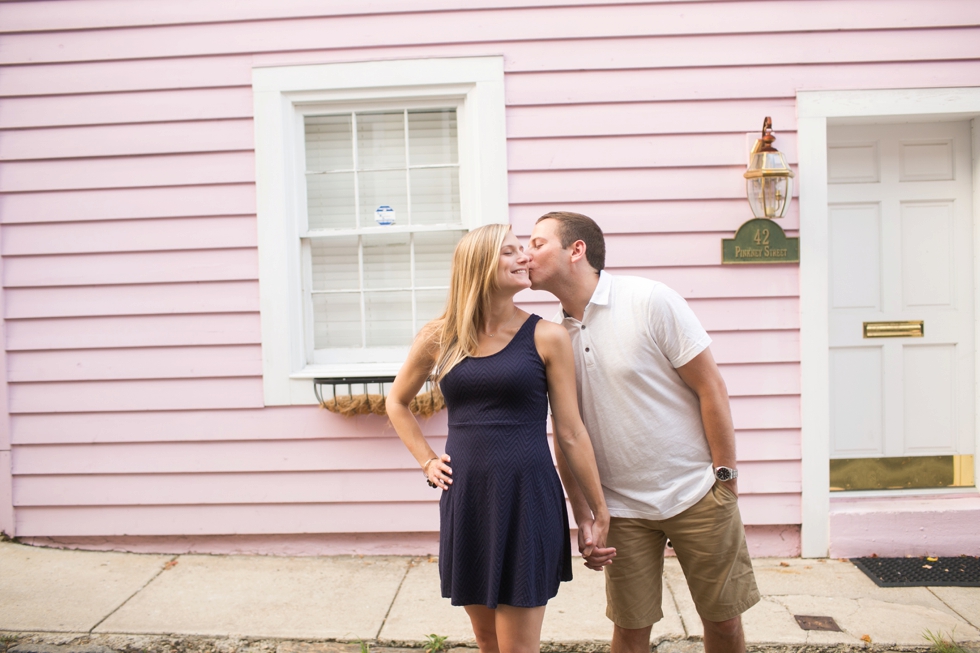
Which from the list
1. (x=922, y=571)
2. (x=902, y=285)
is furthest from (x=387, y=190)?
(x=922, y=571)

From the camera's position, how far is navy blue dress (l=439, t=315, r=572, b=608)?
2.19 metres

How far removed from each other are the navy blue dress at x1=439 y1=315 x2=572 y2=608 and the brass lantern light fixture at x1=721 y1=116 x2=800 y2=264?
2.21 meters

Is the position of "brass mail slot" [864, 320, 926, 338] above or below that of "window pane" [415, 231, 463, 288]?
below

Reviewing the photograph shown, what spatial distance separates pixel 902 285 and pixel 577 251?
8.96 ft

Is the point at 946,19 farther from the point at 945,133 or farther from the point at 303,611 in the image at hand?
the point at 303,611

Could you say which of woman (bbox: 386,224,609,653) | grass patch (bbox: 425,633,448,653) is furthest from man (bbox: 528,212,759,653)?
grass patch (bbox: 425,633,448,653)

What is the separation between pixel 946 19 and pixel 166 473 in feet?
16.4

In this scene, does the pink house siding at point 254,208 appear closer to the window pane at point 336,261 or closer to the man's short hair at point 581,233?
the window pane at point 336,261

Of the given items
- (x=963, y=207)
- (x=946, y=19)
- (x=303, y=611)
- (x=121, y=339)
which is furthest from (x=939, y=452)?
(x=121, y=339)

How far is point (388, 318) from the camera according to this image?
14.3ft

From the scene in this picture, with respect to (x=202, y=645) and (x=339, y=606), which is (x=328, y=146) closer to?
(x=339, y=606)

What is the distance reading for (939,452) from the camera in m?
4.22

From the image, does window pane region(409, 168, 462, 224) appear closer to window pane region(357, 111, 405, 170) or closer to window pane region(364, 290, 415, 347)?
window pane region(357, 111, 405, 170)

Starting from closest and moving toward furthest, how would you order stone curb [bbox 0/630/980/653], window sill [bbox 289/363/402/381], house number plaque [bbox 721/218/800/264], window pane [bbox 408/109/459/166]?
1. stone curb [bbox 0/630/980/653]
2. house number plaque [bbox 721/218/800/264]
3. window sill [bbox 289/363/402/381]
4. window pane [bbox 408/109/459/166]
